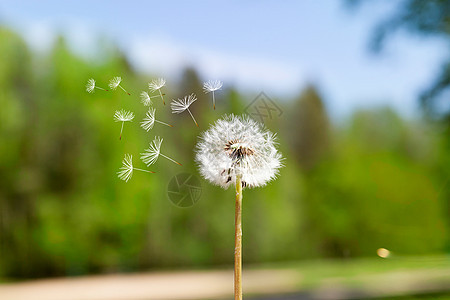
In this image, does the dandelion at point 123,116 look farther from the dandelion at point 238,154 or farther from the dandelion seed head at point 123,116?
the dandelion at point 238,154

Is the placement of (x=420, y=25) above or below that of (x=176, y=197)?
above

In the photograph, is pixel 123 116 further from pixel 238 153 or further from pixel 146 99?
pixel 238 153

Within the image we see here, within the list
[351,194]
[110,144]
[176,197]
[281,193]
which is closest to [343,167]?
[351,194]

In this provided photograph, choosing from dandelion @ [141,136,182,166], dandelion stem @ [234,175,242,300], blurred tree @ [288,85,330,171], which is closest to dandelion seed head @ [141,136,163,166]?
dandelion @ [141,136,182,166]

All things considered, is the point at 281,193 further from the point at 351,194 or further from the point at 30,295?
the point at 30,295

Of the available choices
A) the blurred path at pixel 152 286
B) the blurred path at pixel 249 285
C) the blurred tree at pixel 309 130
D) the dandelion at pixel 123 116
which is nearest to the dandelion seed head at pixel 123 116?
the dandelion at pixel 123 116

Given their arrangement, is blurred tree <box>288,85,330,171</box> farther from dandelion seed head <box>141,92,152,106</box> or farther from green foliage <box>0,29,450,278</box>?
dandelion seed head <box>141,92,152,106</box>
